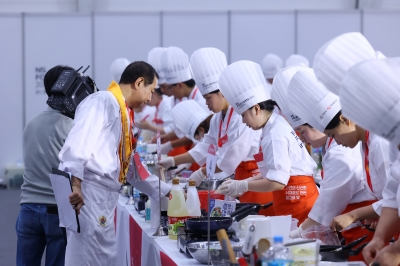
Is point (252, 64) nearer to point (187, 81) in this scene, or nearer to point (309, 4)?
point (187, 81)

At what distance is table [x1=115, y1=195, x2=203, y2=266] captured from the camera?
2.43 m

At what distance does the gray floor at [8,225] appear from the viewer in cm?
509

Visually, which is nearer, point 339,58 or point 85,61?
point 339,58

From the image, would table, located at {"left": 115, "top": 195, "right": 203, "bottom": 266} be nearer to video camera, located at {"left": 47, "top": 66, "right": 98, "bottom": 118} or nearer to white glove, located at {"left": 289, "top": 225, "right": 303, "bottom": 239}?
white glove, located at {"left": 289, "top": 225, "right": 303, "bottom": 239}

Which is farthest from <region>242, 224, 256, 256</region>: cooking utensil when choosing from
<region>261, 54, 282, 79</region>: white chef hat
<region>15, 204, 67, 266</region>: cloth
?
<region>261, 54, 282, 79</region>: white chef hat

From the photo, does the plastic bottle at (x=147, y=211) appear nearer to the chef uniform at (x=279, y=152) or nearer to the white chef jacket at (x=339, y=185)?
the chef uniform at (x=279, y=152)

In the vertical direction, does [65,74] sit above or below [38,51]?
below

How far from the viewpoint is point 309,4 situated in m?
9.80

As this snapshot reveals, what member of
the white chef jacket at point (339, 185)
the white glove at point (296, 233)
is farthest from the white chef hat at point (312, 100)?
the white glove at point (296, 233)

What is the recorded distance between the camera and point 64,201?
277 cm

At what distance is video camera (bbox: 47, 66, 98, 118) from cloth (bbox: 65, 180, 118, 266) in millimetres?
551

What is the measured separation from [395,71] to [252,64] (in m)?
1.63

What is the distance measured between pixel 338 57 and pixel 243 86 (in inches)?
44.3

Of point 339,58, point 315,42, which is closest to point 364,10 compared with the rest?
point 315,42
